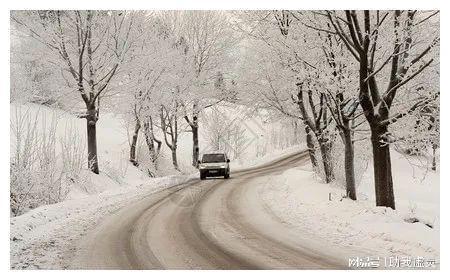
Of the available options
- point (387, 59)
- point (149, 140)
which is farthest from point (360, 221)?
point (149, 140)

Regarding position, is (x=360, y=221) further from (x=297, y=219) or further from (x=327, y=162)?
(x=327, y=162)

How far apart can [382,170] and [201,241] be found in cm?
534

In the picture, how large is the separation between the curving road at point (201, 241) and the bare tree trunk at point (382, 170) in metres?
2.78

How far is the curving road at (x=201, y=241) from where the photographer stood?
352 inches

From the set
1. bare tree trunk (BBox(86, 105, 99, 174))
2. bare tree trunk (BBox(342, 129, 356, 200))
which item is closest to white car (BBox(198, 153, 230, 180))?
bare tree trunk (BBox(86, 105, 99, 174))

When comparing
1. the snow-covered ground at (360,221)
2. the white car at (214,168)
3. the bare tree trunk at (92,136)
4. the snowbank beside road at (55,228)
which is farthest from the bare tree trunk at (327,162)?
the bare tree trunk at (92,136)

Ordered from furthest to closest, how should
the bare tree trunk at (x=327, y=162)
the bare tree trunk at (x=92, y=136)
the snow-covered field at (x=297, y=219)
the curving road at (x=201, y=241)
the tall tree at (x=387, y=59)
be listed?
the bare tree trunk at (x=92, y=136) → the bare tree trunk at (x=327, y=162) → the tall tree at (x=387, y=59) → the snow-covered field at (x=297, y=219) → the curving road at (x=201, y=241)

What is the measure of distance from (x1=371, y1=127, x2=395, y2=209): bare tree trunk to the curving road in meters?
2.78

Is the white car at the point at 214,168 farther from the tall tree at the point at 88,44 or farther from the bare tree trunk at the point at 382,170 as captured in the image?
the bare tree trunk at the point at 382,170

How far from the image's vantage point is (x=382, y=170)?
41.8ft

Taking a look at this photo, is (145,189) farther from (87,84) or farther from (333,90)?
(333,90)

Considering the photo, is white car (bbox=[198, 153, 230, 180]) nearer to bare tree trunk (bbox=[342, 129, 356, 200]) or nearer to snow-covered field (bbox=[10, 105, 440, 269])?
snow-covered field (bbox=[10, 105, 440, 269])
